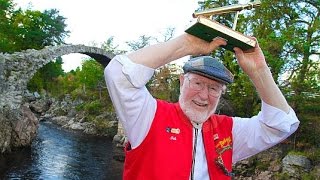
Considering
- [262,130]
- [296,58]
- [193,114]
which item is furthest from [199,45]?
[296,58]

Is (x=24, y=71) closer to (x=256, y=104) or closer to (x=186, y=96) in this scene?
(x=256, y=104)

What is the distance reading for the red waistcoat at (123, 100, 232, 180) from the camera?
6.84 feet

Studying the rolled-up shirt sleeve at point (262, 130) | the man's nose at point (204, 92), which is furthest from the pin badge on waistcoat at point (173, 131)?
the rolled-up shirt sleeve at point (262, 130)

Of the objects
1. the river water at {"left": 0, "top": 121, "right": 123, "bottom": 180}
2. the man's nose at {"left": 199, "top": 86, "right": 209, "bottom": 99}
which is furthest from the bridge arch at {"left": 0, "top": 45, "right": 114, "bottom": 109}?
the man's nose at {"left": 199, "top": 86, "right": 209, "bottom": 99}

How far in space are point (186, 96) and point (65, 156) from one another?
14.7 m

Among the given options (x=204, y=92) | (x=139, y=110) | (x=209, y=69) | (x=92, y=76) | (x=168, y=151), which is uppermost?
(x=92, y=76)

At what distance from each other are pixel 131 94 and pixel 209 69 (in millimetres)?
484

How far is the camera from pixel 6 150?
14.7 metres

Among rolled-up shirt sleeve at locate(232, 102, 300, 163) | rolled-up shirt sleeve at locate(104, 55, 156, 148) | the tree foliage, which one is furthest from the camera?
the tree foliage

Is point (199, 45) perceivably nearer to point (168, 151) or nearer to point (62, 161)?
point (168, 151)

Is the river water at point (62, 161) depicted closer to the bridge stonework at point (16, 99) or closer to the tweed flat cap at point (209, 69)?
the bridge stonework at point (16, 99)

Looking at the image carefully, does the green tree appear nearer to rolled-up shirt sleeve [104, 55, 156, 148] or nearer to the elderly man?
the elderly man

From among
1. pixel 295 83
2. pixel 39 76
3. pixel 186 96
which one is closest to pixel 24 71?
pixel 295 83

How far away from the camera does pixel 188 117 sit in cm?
225
